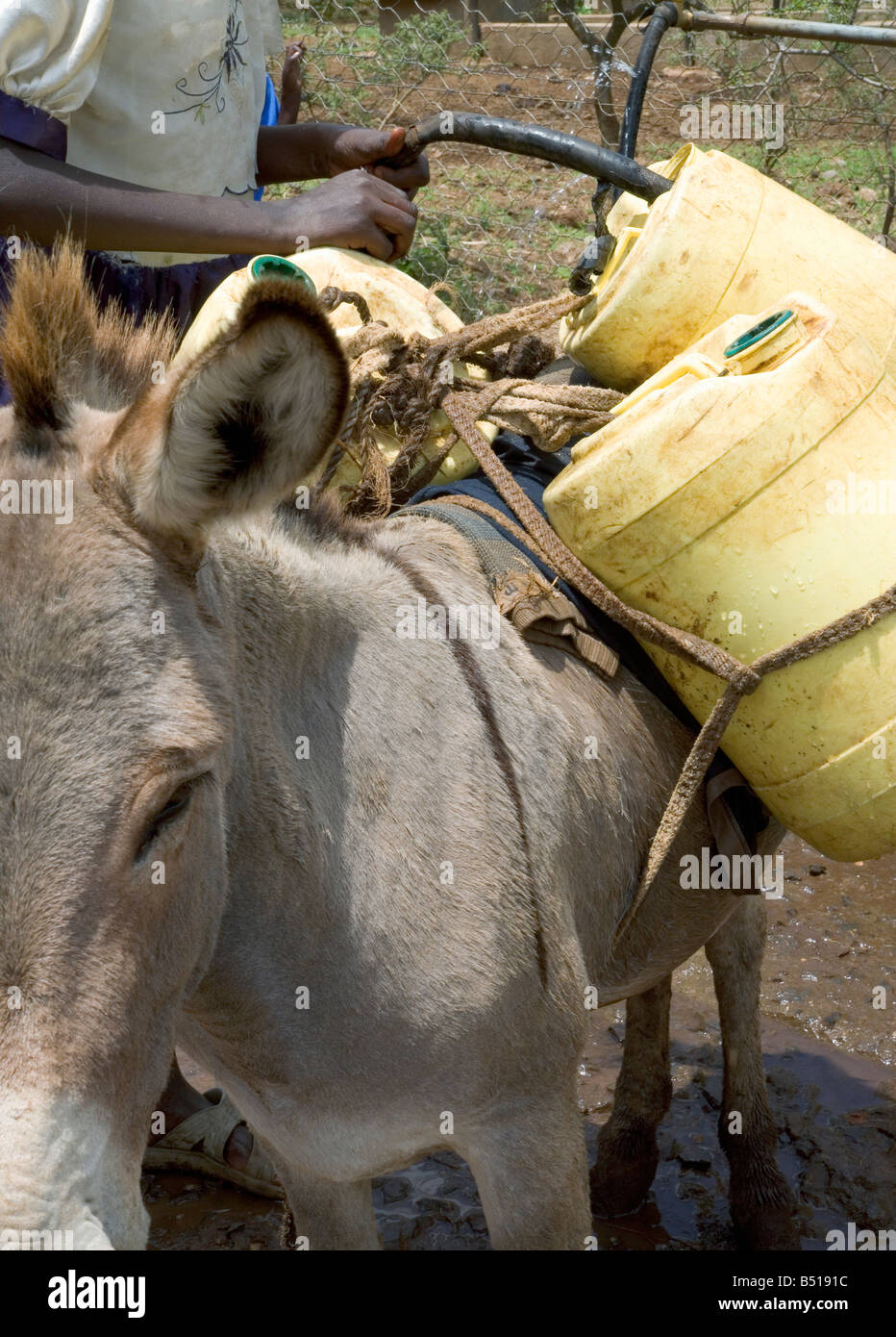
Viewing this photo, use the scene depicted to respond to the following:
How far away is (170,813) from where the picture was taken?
162cm

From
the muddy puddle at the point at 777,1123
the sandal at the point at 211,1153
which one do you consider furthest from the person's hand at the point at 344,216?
the muddy puddle at the point at 777,1123

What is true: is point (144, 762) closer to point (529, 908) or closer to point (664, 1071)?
point (529, 908)

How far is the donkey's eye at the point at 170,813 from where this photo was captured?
1.58 m

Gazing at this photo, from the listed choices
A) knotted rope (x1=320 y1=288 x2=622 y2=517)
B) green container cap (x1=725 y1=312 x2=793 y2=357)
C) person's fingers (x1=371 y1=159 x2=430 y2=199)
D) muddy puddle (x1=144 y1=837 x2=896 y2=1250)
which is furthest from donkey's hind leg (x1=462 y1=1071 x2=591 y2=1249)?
person's fingers (x1=371 y1=159 x2=430 y2=199)

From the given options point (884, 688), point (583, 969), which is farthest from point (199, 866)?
point (884, 688)

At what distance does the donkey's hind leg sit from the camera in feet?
7.02

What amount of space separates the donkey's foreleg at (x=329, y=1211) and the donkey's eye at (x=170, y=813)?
1.02m

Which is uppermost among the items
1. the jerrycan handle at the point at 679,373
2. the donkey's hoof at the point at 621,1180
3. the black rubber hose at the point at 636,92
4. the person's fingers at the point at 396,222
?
the black rubber hose at the point at 636,92

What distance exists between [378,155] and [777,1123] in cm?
271

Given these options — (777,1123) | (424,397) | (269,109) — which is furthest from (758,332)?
(777,1123)

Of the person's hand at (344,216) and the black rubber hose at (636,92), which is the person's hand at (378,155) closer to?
the person's hand at (344,216)

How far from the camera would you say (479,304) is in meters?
7.41

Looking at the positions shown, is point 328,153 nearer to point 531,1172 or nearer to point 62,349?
point 62,349

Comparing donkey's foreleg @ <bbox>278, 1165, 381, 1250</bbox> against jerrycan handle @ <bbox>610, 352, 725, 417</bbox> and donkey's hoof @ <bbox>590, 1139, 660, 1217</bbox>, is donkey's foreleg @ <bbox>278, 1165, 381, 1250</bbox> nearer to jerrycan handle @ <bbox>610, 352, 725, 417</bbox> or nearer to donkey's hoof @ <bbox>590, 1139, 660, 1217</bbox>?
donkey's hoof @ <bbox>590, 1139, 660, 1217</bbox>
